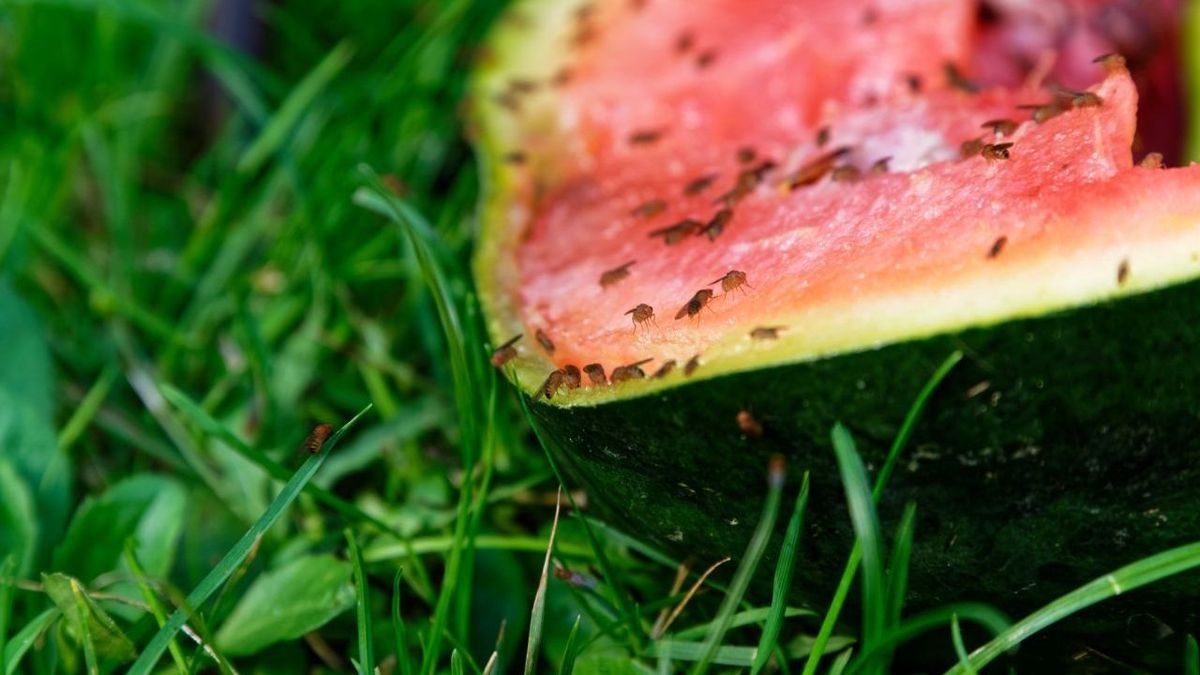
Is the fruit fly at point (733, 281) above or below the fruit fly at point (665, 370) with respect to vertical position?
above

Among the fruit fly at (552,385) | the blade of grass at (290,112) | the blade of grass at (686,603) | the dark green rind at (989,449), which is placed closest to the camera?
the dark green rind at (989,449)

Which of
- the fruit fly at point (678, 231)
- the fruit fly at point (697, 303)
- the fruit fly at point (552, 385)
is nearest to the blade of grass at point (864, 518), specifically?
the fruit fly at point (697, 303)

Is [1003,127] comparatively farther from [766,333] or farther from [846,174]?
[766,333]

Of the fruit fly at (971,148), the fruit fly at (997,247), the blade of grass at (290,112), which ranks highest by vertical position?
the blade of grass at (290,112)

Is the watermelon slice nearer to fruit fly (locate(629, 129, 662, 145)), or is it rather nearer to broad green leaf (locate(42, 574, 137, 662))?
fruit fly (locate(629, 129, 662, 145))

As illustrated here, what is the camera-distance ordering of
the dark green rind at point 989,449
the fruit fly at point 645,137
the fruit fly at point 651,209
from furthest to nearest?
the fruit fly at point 645,137 → the fruit fly at point 651,209 → the dark green rind at point 989,449

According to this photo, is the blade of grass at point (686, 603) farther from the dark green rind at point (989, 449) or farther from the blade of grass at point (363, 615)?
the blade of grass at point (363, 615)

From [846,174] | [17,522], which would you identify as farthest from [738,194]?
[17,522]
